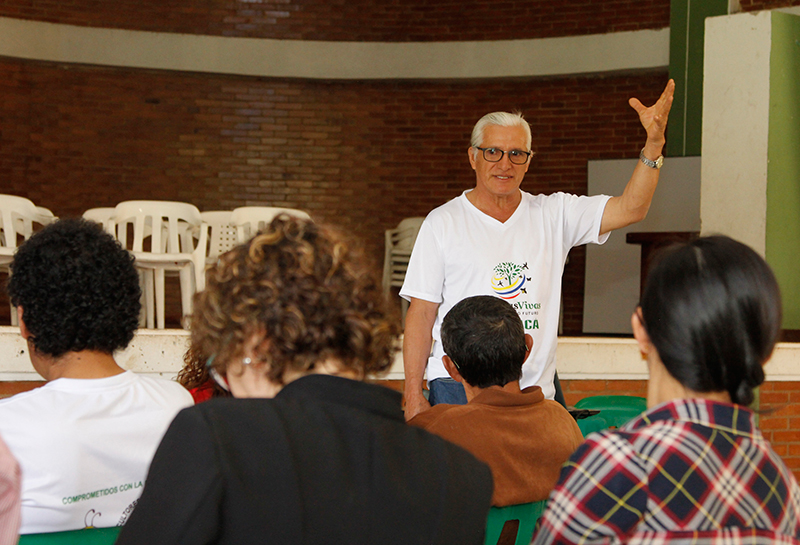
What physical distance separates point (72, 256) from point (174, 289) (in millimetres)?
7190

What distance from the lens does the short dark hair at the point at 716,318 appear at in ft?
2.97

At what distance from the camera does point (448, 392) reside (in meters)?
2.25

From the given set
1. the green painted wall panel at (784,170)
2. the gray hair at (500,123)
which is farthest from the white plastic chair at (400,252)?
the gray hair at (500,123)

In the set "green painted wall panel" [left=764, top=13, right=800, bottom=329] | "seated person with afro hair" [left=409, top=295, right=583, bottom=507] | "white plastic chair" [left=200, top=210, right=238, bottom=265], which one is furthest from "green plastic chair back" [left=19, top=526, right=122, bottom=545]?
"white plastic chair" [left=200, top=210, right=238, bottom=265]

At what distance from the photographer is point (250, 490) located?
77 centimetres

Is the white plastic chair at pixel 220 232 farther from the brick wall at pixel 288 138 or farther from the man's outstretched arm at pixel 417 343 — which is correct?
the man's outstretched arm at pixel 417 343

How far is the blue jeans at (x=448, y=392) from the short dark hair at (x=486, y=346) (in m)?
0.49

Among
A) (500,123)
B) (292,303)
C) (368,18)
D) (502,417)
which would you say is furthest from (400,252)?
(292,303)

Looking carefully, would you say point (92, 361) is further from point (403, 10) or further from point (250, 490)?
point (403, 10)

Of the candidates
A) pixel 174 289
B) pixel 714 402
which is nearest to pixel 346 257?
pixel 714 402

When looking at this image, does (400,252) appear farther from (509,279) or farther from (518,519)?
(518,519)

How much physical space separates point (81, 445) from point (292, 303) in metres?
0.59

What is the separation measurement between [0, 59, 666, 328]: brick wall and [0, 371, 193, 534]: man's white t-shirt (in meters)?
6.72

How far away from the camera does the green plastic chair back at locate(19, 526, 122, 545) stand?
1.22 metres
